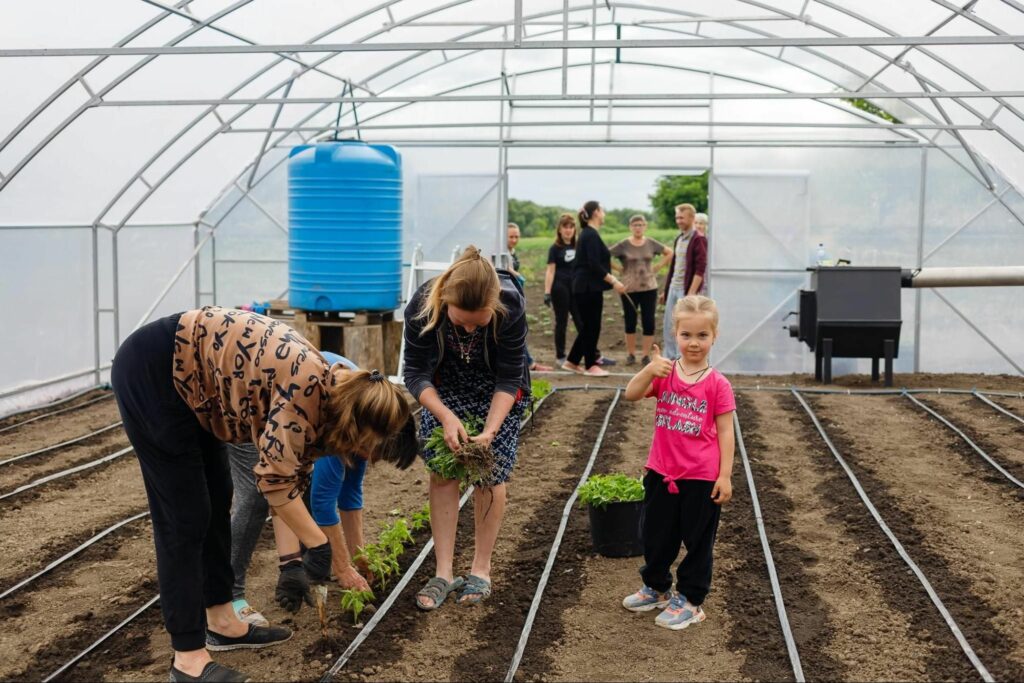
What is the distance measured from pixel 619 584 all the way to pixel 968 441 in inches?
153

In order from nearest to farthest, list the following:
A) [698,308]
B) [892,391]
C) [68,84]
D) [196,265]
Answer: [698,308] < [68,84] < [892,391] < [196,265]

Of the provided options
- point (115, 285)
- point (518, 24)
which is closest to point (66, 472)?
point (518, 24)

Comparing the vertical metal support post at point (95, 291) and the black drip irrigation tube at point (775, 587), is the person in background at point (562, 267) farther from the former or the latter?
the black drip irrigation tube at point (775, 587)

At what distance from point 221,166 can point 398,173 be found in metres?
2.74

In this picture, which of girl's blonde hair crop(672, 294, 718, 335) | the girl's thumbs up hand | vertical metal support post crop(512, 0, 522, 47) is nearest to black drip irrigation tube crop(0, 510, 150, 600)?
the girl's thumbs up hand

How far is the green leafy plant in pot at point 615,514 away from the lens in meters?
4.83

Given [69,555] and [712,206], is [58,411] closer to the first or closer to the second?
[69,555]

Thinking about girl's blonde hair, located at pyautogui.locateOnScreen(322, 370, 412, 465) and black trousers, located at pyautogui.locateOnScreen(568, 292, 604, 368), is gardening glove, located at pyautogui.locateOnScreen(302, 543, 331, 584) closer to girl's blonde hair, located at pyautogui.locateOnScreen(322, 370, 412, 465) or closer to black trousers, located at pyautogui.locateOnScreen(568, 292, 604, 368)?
girl's blonde hair, located at pyautogui.locateOnScreen(322, 370, 412, 465)

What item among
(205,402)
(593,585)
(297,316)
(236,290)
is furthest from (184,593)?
(236,290)

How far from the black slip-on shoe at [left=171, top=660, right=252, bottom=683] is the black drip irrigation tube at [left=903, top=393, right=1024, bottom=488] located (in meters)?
4.65

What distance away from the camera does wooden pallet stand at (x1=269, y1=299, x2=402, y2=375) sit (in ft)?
31.4

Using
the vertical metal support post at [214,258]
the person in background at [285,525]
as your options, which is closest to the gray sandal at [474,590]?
the person in background at [285,525]

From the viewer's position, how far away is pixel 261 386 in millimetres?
3086

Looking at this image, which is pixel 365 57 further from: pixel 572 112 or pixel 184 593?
pixel 184 593
